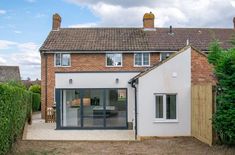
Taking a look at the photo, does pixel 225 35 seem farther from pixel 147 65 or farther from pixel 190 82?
pixel 190 82

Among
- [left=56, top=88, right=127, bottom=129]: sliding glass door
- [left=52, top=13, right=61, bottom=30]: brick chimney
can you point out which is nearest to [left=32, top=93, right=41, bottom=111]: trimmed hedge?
[left=52, top=13, right=61, bottom=30]: brick chimney

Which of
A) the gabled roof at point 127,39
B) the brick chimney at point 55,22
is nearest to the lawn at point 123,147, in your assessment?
the gabled roof at point 127,39

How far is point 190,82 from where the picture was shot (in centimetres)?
1777

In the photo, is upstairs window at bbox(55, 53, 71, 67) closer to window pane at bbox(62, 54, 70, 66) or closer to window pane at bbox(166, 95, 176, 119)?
window pane at bbox(62, 54, 70, 66)

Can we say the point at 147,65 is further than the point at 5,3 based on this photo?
Yes

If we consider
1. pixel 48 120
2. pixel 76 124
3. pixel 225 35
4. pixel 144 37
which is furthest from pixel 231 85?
pixel 225 35

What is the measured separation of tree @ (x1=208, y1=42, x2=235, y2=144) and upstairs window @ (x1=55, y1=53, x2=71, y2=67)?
1886 cm

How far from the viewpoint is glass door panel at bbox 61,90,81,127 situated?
2184 cm

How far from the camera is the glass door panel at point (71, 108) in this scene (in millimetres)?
→ 21844

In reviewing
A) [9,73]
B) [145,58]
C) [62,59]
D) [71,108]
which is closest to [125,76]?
[71,108]

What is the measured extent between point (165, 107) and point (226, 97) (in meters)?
4.92

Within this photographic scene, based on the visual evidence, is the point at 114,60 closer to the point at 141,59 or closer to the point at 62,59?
the point at 141,59

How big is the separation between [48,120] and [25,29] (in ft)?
29.7

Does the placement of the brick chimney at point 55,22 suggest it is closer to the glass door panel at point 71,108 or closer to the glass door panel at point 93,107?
the glass door panel at point 71,108
